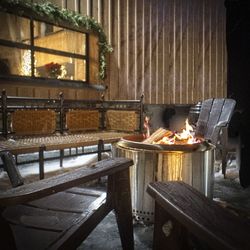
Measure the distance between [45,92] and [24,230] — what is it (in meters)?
5.61

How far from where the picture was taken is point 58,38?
7449 mm

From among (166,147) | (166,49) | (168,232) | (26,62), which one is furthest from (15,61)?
(168,232)

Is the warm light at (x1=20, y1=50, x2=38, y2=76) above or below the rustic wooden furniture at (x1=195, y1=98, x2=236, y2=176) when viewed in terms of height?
above

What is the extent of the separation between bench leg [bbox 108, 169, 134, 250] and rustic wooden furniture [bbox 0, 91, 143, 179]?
2.19 meters

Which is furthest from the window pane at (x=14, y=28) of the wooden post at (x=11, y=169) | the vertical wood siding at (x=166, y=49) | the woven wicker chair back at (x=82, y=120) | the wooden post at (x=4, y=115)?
the wooden post at (x=11, y=169)

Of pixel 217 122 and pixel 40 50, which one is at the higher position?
pixel 40 50

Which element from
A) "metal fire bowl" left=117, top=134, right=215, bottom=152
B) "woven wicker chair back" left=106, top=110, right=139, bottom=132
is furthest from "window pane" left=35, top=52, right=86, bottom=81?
"metal fire bowl" left=117, top=134, right=215, bottom=152

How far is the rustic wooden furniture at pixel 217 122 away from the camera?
5.87m

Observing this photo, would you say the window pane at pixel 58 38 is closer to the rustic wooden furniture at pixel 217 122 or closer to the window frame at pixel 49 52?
the window frame at pixel 49 52

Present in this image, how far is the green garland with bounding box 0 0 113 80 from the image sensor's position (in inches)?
246

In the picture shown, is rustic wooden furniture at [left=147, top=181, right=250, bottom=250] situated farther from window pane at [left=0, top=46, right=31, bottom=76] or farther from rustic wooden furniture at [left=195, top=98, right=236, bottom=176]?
window pane at [left=0, top=46, right=31, bottom=76]

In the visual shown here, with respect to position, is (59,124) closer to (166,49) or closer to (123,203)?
(123,203)

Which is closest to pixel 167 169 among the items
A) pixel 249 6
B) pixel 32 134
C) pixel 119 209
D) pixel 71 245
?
pixel 119 209

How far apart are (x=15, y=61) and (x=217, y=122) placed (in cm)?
480
